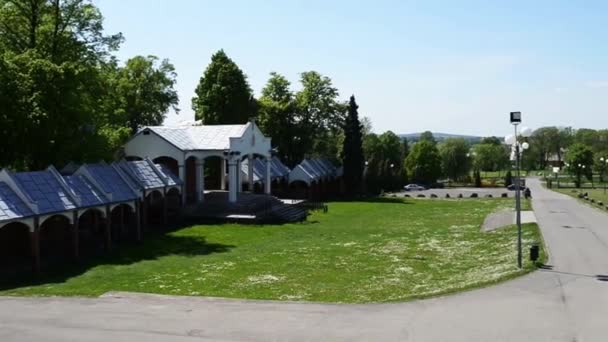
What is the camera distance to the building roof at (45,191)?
26625mm

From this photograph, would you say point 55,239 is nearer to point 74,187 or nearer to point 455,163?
point 74,187

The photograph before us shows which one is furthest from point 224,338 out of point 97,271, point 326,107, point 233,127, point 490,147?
point 490,147

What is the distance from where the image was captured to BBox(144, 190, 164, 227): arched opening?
41281mm

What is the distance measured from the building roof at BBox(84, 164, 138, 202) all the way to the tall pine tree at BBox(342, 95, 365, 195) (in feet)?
127

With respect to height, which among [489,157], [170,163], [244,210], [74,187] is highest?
[489,157]

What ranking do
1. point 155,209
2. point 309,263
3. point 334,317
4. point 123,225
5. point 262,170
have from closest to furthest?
1. point 334,317
2. point 309,263
3. point 123,225
4. point 155,209
5. point 262,170

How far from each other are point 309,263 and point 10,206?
43.8 ft

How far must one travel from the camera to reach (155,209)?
140 ft

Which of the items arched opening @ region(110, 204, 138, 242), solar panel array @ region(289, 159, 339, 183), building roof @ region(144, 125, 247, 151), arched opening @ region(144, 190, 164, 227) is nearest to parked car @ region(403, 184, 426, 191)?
solar panel array @ region(289, 159, 339, 183)

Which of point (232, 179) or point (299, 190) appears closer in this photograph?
point (232, 179)

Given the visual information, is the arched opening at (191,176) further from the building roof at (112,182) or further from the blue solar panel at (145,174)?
the building roof at (112,182)

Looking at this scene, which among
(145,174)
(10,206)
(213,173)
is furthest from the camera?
(213,173)

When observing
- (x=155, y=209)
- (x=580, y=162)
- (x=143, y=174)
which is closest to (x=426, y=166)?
(x=580, y=162)

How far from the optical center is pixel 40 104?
3212 centimetres
